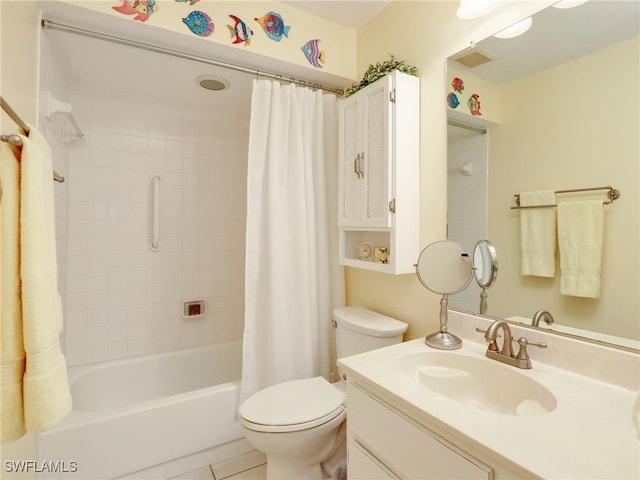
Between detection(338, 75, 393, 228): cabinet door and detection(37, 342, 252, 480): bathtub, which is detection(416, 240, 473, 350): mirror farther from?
detection(37, 342, 252, 480): bathtub

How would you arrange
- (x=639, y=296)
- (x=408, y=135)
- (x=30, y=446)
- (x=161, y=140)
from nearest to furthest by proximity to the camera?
(x=639, y=296)
(x=30, y=446)
(x=408, y=135)
(x=161, y=140)

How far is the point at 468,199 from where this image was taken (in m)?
1.29

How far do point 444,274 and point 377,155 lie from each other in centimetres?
64

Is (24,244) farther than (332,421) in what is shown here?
No

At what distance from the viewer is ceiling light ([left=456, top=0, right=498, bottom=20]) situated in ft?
3.67

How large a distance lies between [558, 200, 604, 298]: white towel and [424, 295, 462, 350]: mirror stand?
0.39m

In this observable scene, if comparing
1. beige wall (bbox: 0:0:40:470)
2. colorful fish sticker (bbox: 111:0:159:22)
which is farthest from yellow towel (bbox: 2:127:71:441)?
colorful fish sticker (bbox: 111:0:159:22)

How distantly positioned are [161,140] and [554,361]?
2579mm

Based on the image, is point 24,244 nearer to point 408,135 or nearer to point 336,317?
point 336,317

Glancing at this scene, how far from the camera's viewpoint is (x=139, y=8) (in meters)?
1.36

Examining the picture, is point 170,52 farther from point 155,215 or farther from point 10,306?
point 10,306

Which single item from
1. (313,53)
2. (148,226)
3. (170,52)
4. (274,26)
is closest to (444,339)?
(313,53)

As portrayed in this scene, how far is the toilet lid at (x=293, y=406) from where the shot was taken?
1.25m

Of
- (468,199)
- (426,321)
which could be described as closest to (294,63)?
(468,199)
